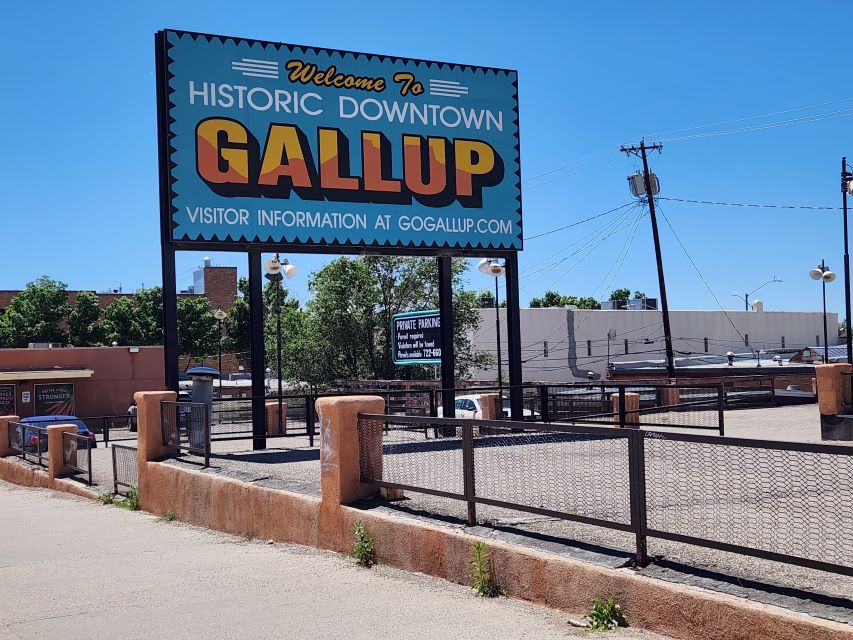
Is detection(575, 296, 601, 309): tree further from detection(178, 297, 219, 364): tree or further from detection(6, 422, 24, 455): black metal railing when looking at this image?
detection(6, 422, 24, 455): black metal railing

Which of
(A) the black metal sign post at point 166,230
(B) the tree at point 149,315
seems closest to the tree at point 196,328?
(B) the tree at point 149,315

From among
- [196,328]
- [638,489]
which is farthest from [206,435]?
[196,328]

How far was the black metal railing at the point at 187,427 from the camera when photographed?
46.0ft

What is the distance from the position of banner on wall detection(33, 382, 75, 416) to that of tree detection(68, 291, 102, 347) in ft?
105

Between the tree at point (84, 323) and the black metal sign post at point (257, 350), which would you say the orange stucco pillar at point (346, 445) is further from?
the tree at point (84, 323)

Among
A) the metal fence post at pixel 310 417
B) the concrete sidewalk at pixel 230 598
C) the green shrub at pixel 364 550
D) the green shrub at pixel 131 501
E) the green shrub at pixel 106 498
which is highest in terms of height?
the metal fence post at pixel 310 417

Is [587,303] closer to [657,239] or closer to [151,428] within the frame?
[657,239]

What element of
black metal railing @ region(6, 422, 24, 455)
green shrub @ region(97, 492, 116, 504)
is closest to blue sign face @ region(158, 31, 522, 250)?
green shrub @ region(97, 492, 116, 504)

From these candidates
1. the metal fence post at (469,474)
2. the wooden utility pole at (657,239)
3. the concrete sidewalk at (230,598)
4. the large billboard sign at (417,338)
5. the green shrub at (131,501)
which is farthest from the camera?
the wooden utility pole at (657,239)

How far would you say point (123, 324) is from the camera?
250 feet

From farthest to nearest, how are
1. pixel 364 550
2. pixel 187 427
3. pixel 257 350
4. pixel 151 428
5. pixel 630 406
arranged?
pixel 630 406, pixel 257 350, pixel 151 428, pixel 187 427, pixel 364 550

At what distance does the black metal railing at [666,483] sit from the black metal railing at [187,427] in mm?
5703

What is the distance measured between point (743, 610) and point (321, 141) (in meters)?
14.7

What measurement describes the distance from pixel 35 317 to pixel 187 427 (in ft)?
218
